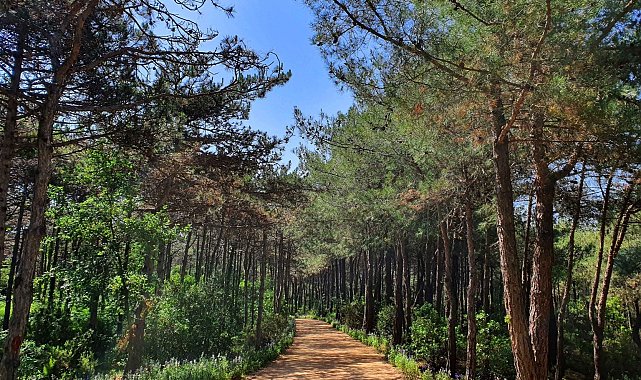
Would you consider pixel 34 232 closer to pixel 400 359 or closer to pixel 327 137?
pixel 327 137

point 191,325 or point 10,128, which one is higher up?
point 10,128

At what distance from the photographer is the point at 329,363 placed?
12.4 metres

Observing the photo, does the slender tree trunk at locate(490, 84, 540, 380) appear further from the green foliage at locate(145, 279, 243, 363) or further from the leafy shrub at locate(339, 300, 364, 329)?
the leafy shrub at locate(339, 300, 364, 329)

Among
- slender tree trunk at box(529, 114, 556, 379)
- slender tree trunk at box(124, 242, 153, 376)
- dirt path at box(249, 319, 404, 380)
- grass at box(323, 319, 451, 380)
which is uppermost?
slender tree trunk at box(529, 114, 556, 379)

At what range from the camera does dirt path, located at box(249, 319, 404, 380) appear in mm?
10430

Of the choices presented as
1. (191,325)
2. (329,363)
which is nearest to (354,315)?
(329,363)

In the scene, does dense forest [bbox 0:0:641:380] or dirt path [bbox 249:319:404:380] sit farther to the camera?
dirt path [bbox 249:319:404:380]

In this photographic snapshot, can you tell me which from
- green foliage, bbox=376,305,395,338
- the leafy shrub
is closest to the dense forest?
green foliage, bbox=376,305,395,338

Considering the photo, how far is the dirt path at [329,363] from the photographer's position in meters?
10.4

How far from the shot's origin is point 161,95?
621 centimetres

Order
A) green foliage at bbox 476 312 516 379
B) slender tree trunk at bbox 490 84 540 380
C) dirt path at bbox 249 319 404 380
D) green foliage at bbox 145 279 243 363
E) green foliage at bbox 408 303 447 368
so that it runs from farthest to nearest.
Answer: green foliage at bbox 408 303 447 368, green foliage at bbox 145 279 243 363, green foliage at bbox 476 312 516 379, dirt path at bbox 249 319 404 380, slender tree trunk at bbox 490 84 540 380

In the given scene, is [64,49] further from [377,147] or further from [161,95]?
[377,147]

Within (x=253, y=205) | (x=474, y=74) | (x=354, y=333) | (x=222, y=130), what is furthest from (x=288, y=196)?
(x=354, y=333)

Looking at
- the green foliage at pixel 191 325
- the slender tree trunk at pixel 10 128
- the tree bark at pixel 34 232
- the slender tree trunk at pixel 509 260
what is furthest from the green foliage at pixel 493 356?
the slender tree trunk at pixel 10 128
